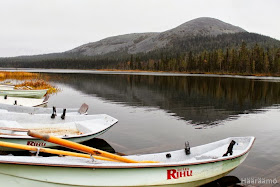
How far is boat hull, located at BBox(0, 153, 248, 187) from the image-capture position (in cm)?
664

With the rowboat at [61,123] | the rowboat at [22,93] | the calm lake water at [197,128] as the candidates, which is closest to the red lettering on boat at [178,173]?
the calm lake water at [197,128]

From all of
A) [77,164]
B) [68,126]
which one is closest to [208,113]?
[68,126]

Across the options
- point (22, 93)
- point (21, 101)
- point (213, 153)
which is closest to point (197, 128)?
point (213, 153)

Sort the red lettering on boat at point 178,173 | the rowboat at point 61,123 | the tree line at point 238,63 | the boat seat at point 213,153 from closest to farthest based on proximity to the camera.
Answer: the red lettering on boat at point 178,173 < the boat seat at point 213,153 < the rowboat at point 61,123 < the tree line at point 238,63

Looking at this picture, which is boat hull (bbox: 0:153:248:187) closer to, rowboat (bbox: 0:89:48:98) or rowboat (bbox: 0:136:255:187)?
rowboat (bbox: 0:136:255:187)

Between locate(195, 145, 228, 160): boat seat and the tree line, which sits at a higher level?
the tree line

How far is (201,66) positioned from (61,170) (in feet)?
507

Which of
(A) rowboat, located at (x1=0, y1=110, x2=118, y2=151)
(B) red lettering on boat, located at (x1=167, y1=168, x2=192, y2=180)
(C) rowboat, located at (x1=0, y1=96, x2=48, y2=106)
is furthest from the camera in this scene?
(C) rowboat, located at (x1=0, y1=96, x2=48, y2=106)

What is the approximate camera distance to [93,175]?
6980 millimetres

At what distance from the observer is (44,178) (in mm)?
6805

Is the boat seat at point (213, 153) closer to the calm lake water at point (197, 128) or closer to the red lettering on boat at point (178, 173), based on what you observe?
the red lettering on boat at point (178, 173)

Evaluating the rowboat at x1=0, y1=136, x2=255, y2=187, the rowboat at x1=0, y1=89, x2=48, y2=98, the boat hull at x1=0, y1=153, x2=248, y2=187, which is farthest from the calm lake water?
the rowboat at x1=0, y1=89, x2=48, y2=98

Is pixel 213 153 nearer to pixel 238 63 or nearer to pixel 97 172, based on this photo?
pixel 97 172

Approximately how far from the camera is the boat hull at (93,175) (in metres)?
6.64
